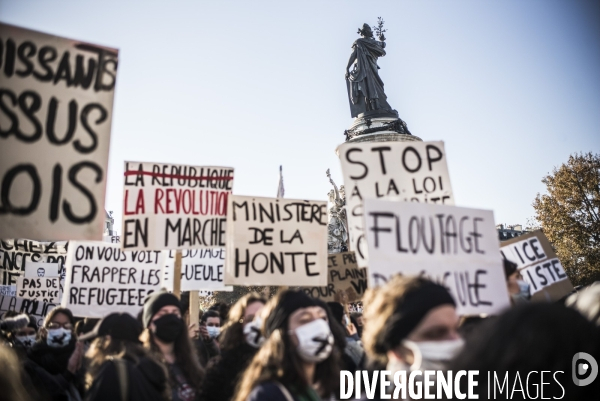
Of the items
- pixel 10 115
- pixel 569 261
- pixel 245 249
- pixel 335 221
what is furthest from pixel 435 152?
pixel 335 221

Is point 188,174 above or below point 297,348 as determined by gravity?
above

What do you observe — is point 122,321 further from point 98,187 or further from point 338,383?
point 338,383

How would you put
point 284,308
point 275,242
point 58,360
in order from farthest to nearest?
point 275,242
point 58,360
point 284,308

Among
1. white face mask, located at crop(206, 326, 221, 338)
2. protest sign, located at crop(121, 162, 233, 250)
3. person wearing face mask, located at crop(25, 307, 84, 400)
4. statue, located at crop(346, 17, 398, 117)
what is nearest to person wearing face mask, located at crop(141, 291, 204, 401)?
person wearing face mask, located at crop(25, 307, 84, 400)

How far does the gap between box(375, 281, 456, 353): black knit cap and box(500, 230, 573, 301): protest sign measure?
15.9 feet

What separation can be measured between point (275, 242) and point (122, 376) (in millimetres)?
3505

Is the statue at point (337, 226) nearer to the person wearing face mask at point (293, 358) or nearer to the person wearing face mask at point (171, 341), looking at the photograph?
the person wearing face mask at point (171, 341)

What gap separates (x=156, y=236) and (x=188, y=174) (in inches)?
38.9

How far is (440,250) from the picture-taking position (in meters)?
3.95

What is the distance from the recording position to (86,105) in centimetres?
384

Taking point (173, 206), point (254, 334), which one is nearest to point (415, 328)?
point (254, 334)

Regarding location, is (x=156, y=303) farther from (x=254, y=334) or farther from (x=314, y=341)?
(x=314, y=341)

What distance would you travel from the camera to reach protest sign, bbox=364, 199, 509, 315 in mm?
3717

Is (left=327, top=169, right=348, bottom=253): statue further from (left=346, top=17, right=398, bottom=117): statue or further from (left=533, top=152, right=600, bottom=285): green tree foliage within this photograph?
(left=533, top=152, right=600, bottom=285): green tree foliage
